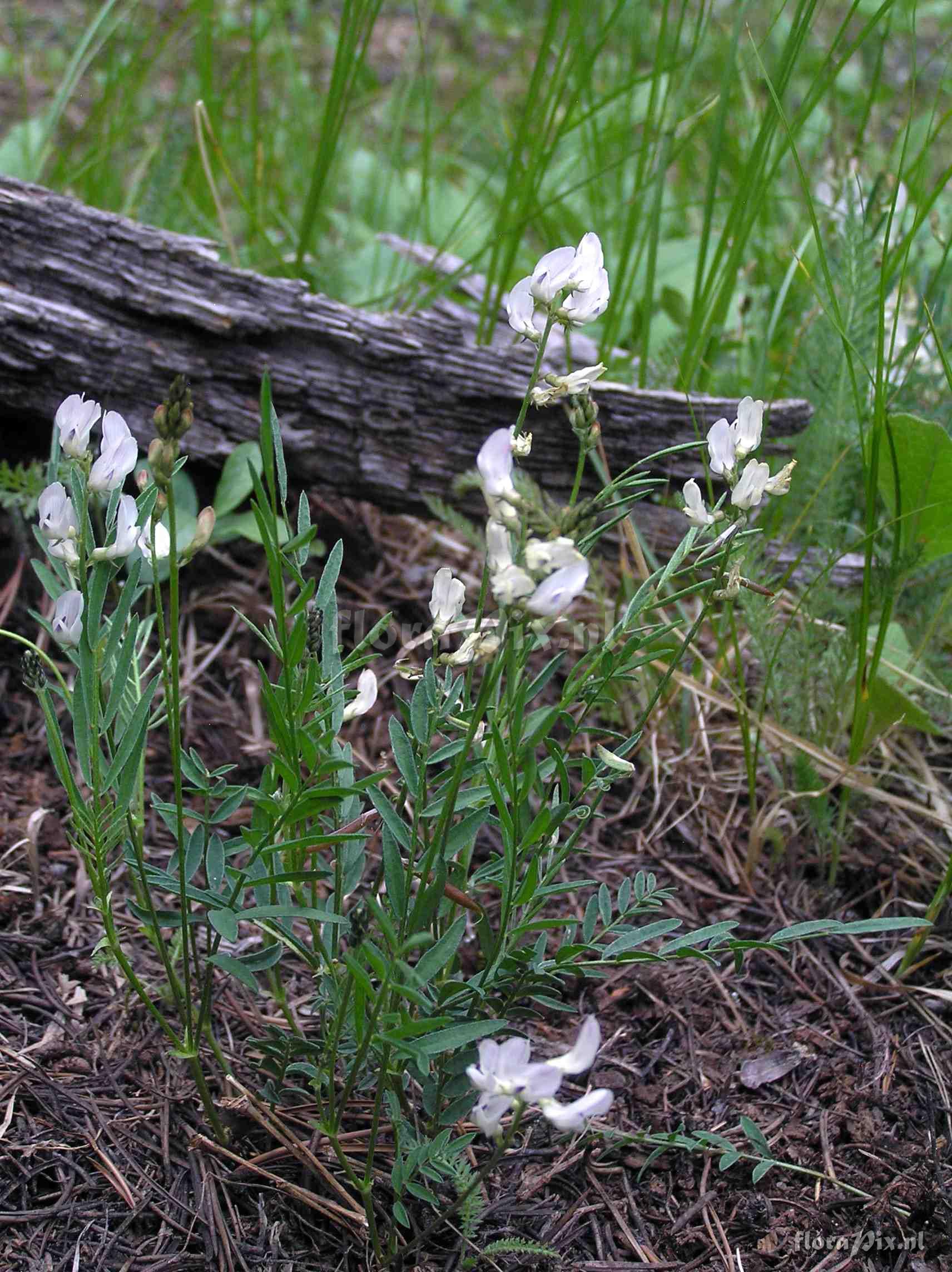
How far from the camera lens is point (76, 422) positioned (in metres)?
1.00

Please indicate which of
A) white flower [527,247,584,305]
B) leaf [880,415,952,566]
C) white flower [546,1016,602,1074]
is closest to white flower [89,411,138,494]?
white flower [527,247,584,305]

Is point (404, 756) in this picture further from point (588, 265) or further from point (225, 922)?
point (588, 265)

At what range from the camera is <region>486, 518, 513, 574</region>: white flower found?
2.82ft

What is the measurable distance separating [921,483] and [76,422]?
50.3 inches

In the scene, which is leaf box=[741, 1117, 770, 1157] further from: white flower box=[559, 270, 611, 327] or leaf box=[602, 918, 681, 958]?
white flower box=[559, 270, 611, 327]

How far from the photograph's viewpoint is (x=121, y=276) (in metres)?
1.92

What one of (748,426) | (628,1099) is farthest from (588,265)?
(628,1099)

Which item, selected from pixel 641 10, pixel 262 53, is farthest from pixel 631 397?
pixel 262 53

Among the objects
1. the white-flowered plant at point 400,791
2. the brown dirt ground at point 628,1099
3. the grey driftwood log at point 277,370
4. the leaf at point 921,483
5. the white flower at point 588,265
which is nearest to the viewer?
the white-flowered plant at point 400,791

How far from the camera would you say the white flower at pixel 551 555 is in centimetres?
82

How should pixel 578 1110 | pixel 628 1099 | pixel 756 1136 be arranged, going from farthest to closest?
pixel 628 1099 → pixel 756 1136 → pixel 578 1110

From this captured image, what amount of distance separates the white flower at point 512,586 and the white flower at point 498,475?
6 cm

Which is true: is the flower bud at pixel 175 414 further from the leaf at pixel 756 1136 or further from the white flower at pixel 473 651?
the leaf at pixel 756 1136

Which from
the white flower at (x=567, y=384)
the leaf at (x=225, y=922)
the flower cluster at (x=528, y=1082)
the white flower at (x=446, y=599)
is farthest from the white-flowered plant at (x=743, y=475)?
the leaf at (x=225, y=922)
